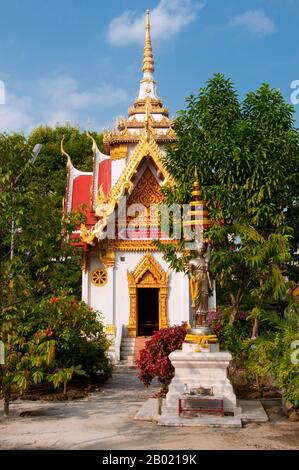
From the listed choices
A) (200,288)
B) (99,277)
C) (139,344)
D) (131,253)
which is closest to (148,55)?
(131,253)

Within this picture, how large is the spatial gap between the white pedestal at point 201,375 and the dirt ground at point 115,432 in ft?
2.22

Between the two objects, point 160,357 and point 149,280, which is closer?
point 160,357

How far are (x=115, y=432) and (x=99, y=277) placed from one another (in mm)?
10001

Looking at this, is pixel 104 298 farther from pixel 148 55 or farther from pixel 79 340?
pixel 148 55

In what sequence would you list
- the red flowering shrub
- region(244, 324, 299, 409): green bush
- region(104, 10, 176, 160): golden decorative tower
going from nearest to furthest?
region(244, 324, 299, 409): green bush → the red flowering shrub → region(104, 10, 176, 160): golden decorative tower

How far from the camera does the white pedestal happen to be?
830 cm

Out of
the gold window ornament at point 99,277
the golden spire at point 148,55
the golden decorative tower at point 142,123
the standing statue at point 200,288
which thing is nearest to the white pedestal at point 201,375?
the standing statue at point 200,288

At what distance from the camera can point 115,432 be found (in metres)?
7.14

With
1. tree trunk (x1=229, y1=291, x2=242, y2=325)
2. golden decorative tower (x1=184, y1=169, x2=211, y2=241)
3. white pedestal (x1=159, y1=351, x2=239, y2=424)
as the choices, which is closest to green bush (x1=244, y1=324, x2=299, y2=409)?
white pedestal (x1=159, y1=351, x2=239, y2=424)

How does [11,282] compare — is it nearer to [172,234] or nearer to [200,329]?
[200,329]

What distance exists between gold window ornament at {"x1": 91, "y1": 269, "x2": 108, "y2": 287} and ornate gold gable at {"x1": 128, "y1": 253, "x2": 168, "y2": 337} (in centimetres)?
79

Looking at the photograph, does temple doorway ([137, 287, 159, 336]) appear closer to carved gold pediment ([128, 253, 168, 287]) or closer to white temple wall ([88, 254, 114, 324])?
carved gold pediment ([128, 253, 168, 287])

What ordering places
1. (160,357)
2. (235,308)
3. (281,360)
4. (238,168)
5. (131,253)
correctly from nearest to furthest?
(281,360) < (160,357) < (238,168) < (235,308) < (131,253)

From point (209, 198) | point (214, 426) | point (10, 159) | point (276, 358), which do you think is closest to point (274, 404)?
point (276, 358)
